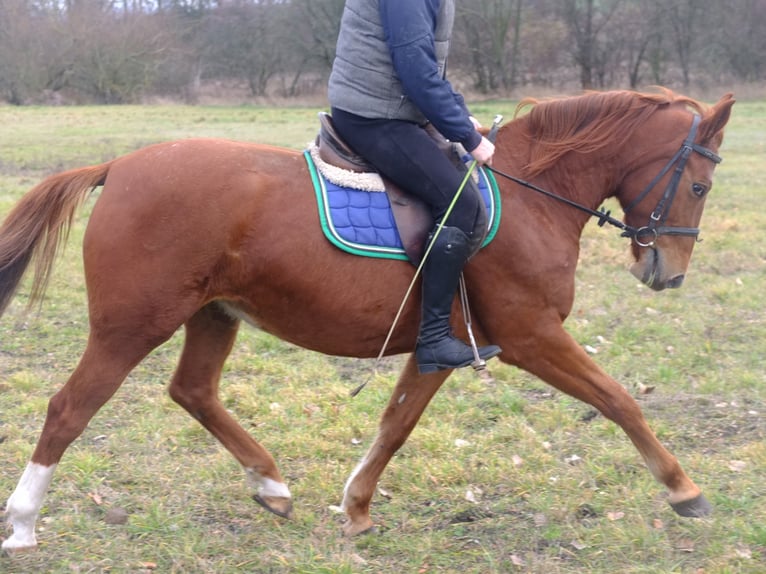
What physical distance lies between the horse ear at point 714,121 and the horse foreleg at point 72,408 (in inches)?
116

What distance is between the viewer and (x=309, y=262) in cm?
385

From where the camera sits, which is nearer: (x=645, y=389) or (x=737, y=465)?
(x=737, y=465)

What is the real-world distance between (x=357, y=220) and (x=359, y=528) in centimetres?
160

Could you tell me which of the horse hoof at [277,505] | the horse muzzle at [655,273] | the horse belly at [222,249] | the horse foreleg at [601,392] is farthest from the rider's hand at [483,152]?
the horse hoof at [277,505]

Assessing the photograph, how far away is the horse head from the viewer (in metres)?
4.30

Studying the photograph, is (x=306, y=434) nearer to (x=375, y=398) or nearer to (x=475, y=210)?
(x=375, y=398)

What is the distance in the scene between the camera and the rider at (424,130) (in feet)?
12.5

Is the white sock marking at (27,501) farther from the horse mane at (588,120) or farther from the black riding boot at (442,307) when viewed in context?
the horse mane at (588,120)

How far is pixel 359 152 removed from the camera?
406 centimetres

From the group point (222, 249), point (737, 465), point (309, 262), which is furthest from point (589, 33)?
point (222, 249)

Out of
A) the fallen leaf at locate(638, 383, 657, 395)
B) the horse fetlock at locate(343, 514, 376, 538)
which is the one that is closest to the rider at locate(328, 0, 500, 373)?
the horse fetlock at locate(343, 514, 376, 538)

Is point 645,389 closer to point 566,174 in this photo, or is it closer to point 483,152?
point 566,174

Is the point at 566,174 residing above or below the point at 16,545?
above

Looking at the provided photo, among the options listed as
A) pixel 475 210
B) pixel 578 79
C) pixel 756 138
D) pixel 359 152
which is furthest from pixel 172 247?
pixel 578 79
